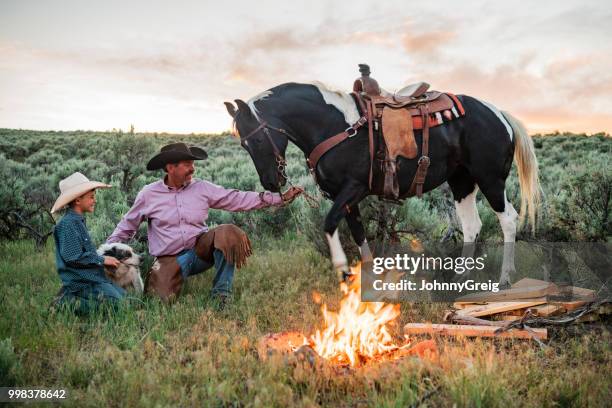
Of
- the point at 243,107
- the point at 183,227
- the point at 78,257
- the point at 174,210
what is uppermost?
the point at 243,107

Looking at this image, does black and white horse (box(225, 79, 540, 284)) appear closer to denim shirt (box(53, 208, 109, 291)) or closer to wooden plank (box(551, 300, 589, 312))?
wooden plank (box(551, 300, 589, 312))

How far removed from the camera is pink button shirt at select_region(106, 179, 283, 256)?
18.2ft

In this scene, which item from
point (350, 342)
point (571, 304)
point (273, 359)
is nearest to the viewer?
point (273, 359)

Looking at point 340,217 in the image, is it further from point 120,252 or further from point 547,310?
point 120,252

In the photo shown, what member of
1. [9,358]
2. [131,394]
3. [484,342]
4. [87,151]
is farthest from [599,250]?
[87,151]

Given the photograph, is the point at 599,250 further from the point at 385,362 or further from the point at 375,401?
the point at 375,401

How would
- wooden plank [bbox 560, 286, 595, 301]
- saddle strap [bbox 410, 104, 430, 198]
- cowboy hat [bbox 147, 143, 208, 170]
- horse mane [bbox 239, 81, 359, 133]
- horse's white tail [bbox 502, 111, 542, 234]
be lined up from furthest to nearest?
1. horse's white tail [bbox 502, 111, 542, 234]
2. saddle strap [bbox 410, 104, 430, 198]
3. cowboy hat [bbox 147, 143, 208, 170]
4. horse mane [bbox 239, 81, 359, 133]
5. wooden plank [bbox 560, 286, 595, 301]

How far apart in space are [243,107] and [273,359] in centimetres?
251

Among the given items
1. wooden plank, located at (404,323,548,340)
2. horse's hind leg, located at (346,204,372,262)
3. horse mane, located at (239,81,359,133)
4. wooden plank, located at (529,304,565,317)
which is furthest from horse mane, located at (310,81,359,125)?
wooden plank, located at (529,304,565,317)

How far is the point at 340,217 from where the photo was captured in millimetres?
4910

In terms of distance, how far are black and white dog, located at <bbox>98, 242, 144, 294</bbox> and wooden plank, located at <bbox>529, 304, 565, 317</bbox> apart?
164 inches

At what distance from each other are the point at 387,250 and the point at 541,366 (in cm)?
313

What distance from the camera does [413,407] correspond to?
291 centimetres

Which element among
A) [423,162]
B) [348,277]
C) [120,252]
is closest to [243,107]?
[348,277]
